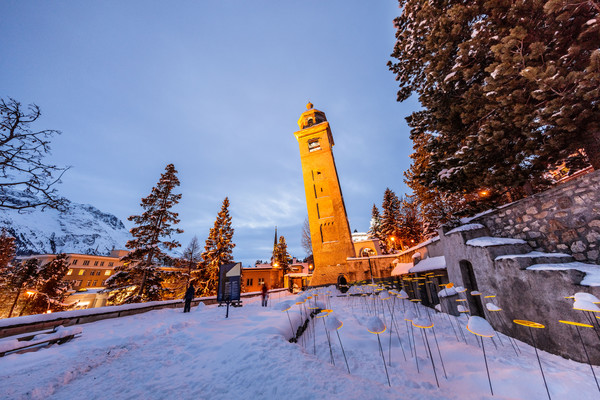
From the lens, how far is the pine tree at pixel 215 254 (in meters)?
24.0

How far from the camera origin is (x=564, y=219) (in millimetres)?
5742

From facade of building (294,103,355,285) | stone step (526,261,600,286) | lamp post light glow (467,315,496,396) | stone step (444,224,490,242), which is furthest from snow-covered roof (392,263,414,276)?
lamp post light glow (467,315,496,396)

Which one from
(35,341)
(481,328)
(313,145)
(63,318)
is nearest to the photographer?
(481,328)

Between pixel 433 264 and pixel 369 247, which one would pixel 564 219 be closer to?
pixel 433 264

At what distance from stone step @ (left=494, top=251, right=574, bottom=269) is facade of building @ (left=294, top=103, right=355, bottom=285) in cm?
2086

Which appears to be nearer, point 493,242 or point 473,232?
point 493,242

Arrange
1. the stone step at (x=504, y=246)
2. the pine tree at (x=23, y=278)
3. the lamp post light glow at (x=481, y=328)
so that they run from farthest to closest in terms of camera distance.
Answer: the pine tree at (x=23, y=278) < the stone step at (x=504, y=246) < the lamp post light glow at (x=481, y=328)

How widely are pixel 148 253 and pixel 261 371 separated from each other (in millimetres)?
16767

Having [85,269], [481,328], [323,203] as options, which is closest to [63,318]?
[481,328]

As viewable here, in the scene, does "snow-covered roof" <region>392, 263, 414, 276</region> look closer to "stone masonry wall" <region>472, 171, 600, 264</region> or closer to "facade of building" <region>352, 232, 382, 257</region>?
"stone masonry wall" <region>472, 171, 600, 264</region>

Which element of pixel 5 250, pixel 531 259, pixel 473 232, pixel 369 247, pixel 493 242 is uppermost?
pixel 5 250

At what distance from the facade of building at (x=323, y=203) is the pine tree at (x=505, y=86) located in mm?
20065

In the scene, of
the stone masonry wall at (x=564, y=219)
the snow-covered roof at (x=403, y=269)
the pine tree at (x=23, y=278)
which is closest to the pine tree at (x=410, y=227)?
the snow-covered roof at (x=403, y=269)

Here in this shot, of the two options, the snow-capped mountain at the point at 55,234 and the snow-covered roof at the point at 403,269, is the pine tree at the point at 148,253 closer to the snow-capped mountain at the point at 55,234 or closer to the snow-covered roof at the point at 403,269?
the snow-covered roof at the point at 403,269
